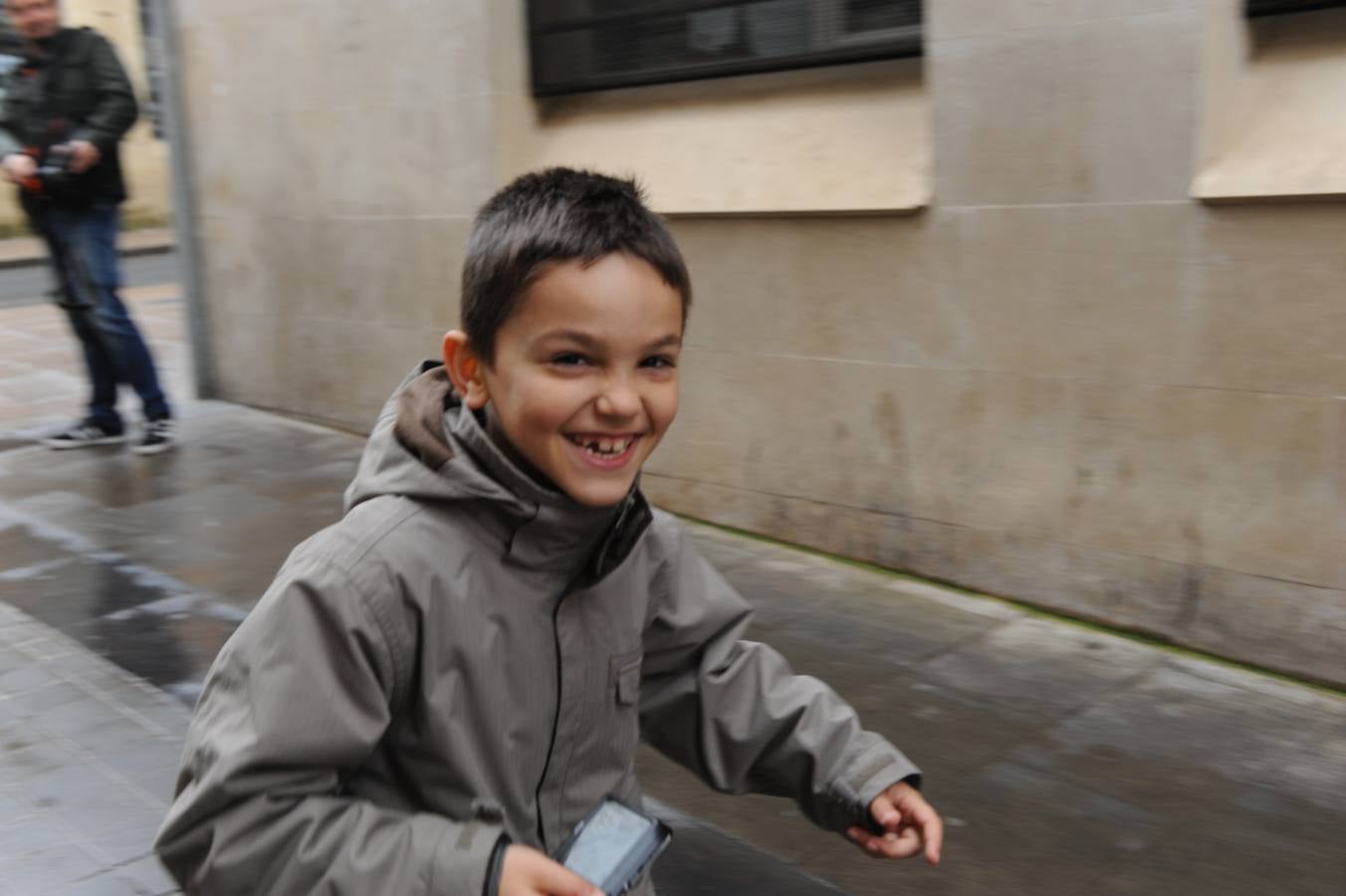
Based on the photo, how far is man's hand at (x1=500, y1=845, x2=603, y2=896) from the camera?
1.69 meters

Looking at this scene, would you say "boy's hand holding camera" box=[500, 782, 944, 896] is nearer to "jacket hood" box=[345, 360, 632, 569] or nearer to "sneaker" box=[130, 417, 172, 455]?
"jacket hood" box=[345, 360, 632, 569]

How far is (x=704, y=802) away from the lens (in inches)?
140

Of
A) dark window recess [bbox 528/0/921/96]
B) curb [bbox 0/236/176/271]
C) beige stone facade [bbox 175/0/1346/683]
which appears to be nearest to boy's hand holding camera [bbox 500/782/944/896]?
beige stone facade [bbox 175/0/1346/683]

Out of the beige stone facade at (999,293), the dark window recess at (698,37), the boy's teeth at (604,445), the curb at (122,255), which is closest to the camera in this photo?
the boy's teeth at (604,445)

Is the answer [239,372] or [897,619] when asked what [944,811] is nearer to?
[897,619]

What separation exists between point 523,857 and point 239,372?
733cm

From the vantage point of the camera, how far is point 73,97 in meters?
7.07

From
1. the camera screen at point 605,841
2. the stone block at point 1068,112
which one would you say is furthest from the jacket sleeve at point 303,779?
the stone block at point 1068,112

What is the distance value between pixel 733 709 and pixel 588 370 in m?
0.65

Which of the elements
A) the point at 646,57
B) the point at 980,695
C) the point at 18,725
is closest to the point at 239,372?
the point at 646,57

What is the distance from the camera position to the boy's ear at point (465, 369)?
80.3 inches

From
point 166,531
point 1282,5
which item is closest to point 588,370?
point 1282,5

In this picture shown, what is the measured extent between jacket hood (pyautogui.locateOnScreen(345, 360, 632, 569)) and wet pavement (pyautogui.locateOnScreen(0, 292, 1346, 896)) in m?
1.28

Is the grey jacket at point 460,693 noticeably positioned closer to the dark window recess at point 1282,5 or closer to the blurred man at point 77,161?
the dark window recess at point 1282,5
